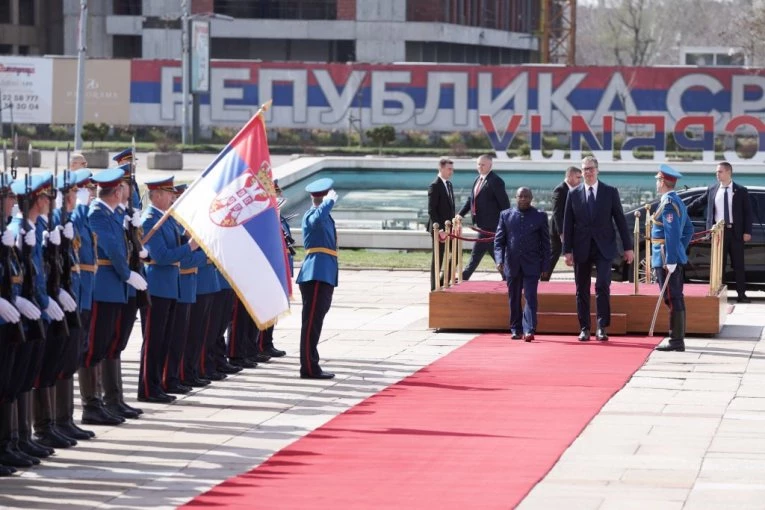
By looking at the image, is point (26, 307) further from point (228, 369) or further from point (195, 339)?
point (228, 369)

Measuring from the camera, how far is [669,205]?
647 inches

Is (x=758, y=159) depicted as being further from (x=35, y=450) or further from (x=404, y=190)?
(x=35, y=450)

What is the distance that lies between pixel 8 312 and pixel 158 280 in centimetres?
324

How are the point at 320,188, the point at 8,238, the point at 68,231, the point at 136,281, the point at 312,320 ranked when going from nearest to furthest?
the point at 8,238, the point at 68,231, the point at 136,281, the point at 320,188, the point at 312,320

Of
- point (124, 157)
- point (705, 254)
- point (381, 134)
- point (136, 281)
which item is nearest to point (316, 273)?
point (124, 157)

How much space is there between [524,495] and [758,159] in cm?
4069

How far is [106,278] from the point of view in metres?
12.0

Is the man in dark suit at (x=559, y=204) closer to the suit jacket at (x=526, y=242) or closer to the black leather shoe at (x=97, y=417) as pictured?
the suit jacket at (x=526, y=242)

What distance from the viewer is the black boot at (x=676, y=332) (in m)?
16.3

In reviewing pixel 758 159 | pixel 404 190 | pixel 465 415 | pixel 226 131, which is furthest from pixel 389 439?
pixel 226 131

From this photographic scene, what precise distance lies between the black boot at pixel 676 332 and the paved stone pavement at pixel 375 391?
154mm

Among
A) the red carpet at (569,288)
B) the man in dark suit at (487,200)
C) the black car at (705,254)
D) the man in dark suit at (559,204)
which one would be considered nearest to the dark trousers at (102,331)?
the red carpet at (569,288)

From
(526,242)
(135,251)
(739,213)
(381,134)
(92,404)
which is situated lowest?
(92,404)

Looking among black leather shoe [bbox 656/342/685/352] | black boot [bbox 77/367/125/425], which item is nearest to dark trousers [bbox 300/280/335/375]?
black boot [bbox 77/367/125/425]
